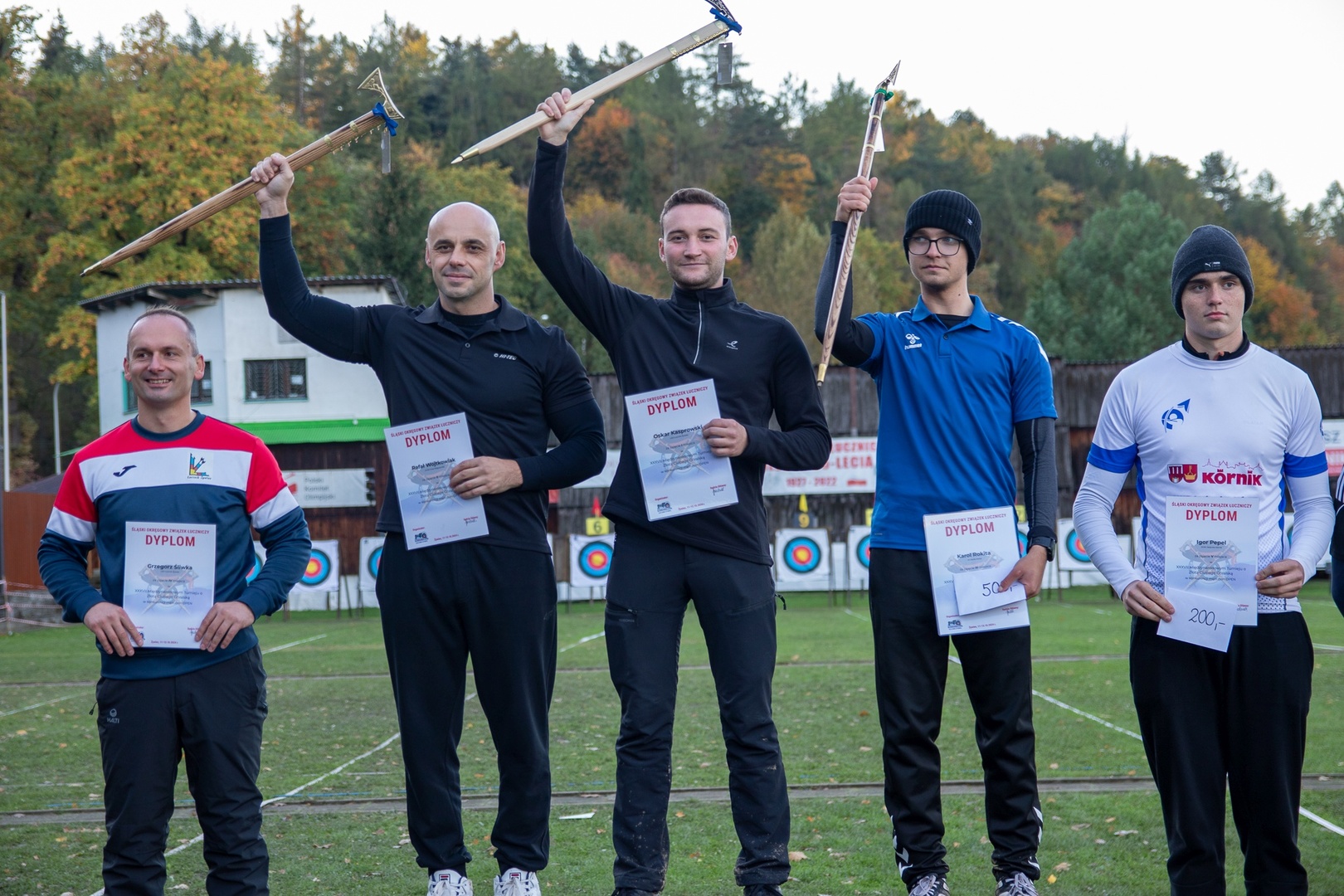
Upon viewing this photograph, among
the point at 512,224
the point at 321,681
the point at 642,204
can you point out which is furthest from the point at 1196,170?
the point at 321,681

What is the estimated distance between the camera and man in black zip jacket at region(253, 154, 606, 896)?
14.5 ft

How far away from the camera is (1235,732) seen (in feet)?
13.4

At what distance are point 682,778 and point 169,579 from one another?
387cm

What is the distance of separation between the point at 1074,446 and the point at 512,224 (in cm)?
3391

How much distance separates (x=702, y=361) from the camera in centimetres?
450

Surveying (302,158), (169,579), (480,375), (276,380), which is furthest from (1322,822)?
(276,380)

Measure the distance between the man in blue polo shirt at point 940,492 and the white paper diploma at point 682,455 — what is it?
1.72 feet

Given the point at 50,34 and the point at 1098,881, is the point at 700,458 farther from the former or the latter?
the point at 50,34

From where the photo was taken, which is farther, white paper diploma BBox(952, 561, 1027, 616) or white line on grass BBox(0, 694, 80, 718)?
white line on grass BBox(0, 694, 80, 718)

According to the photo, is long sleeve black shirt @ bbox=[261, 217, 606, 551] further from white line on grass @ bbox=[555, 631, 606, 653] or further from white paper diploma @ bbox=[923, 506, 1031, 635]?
white line on grass @ bbox=[555, 631, 606, 653]

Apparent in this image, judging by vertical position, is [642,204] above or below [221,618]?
above

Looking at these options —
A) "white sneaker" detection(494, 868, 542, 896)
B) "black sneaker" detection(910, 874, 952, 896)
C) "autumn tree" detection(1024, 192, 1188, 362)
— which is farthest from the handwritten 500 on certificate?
"autumn tree" detection(1024, 192, 1188, 362)

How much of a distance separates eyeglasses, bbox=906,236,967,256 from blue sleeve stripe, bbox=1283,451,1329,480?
4.15ft

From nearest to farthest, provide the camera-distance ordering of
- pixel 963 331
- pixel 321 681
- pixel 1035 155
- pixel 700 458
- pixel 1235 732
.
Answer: pixel 1235 732 < pixel 700 458 < pixel 963 331 < pixel 321 681 < pixel 1035 155
